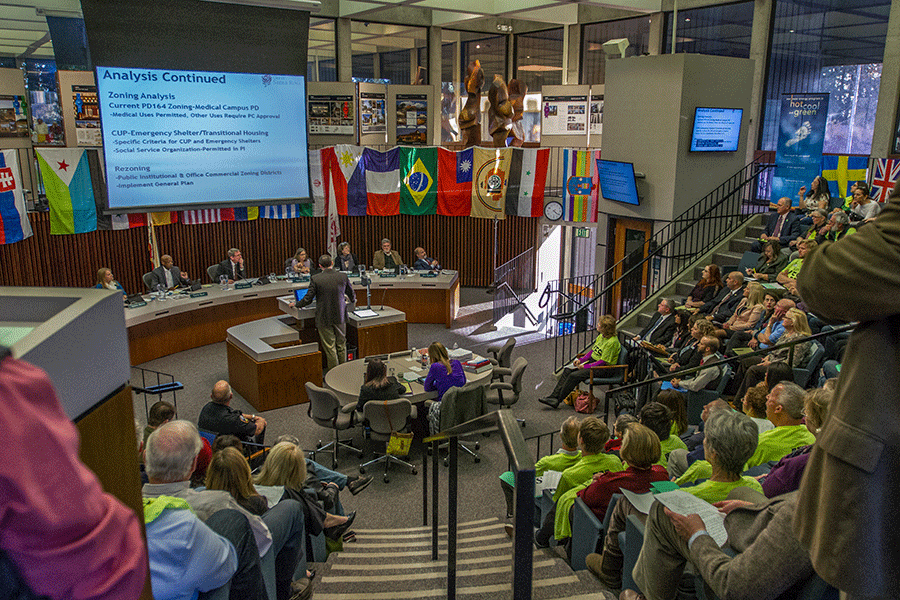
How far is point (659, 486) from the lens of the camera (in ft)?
10.4

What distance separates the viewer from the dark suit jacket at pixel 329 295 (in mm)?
8445

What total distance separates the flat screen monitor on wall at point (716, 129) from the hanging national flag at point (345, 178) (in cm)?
542

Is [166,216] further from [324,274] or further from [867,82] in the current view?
[867,82]

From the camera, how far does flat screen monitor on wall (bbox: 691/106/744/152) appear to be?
33.7 feet

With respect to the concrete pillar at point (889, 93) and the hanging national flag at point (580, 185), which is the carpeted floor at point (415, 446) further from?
the concrete pillar at point (889, 93)

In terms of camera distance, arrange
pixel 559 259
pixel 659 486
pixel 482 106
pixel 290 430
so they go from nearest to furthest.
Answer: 1. pixel 659 486
2. pixel 290 430
3. pixel 482 106
4. pixel 559 259

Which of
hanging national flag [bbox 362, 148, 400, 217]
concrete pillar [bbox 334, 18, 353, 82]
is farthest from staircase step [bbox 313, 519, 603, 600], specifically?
concrete pillar [bbox 334, 18, 353, 82]

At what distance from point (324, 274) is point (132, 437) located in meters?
7.38

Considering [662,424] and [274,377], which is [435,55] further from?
[662,424]

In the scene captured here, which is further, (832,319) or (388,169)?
(388,169)

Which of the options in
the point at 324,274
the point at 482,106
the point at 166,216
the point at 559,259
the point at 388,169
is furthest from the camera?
the point at 559,259

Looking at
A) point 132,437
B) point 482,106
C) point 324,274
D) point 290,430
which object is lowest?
point 290,430

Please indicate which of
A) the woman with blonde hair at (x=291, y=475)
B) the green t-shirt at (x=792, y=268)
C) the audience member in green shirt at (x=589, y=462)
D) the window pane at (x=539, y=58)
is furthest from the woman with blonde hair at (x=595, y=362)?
the window pane at (x=539, y=58)

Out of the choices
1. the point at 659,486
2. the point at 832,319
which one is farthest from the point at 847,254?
the point at 659,486
